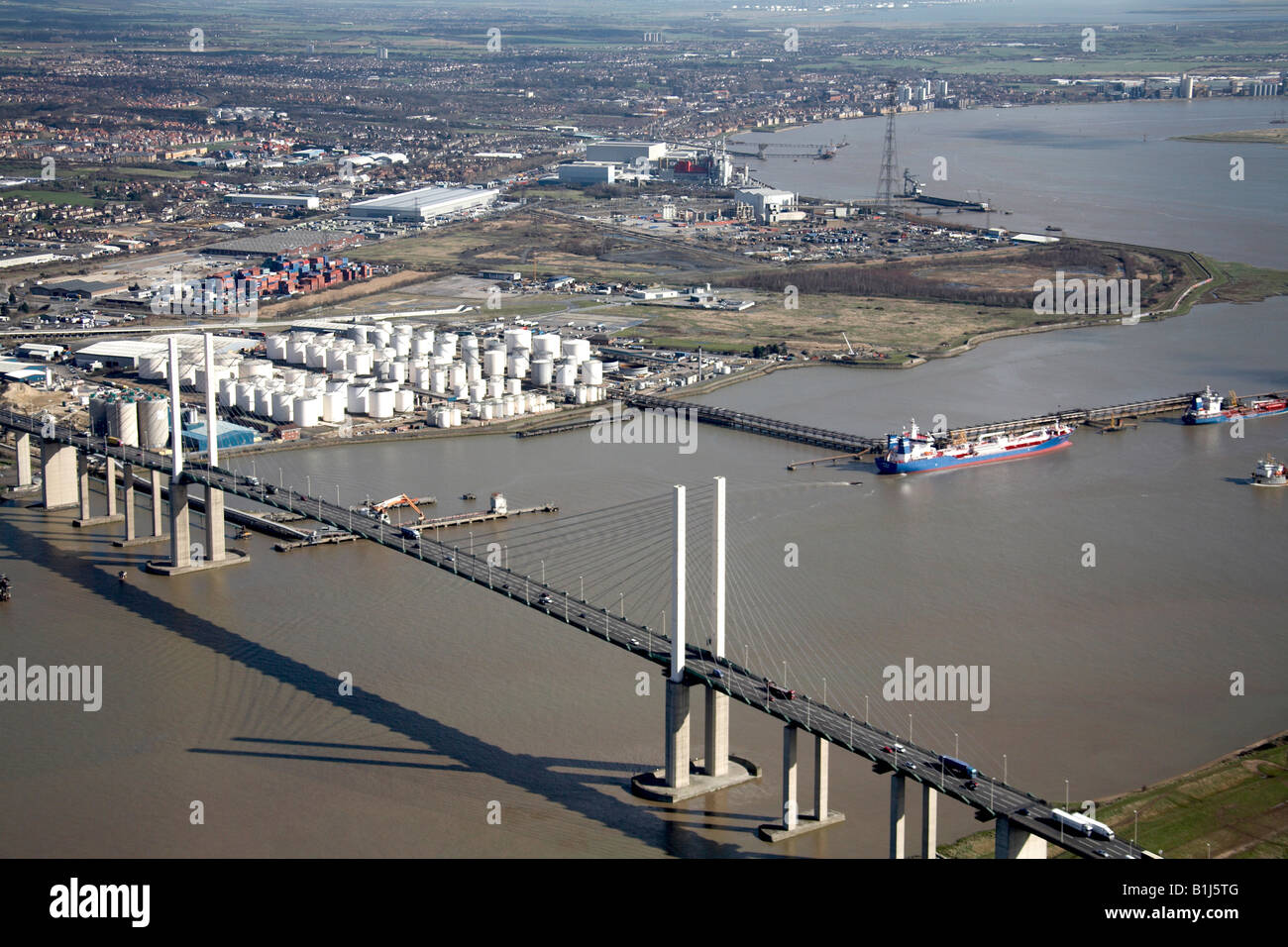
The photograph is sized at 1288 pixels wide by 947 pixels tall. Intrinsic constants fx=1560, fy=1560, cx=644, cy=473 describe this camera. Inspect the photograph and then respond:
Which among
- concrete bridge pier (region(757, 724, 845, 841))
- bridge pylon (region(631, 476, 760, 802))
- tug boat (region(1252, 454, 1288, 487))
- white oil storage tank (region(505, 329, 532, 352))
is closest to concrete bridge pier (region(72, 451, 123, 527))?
bridge pylon (region(631, 476, 760, 802))

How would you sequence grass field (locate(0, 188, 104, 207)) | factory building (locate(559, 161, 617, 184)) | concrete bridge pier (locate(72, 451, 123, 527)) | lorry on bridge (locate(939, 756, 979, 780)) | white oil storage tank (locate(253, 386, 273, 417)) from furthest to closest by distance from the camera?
1. factory building (locate(559, 161, 617, 184))
2. grass field (locate(0, 188, 104, 207))
3. white oil storage tank (locate(253, 386, 273, 417))
4. concrete bridge pier (locate(72, 451, 123, 527))
5. lorry on bridge (locate(939, 756, 979, 780))

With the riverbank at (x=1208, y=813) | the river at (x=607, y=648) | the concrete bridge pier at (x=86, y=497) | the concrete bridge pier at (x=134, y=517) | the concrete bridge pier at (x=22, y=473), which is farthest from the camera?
the concrete bridge pier at (x=22, y=473)

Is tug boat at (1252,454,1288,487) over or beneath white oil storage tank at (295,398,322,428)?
beneath

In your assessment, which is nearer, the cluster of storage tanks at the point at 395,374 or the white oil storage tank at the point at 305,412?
the white oil storage tank at the point at 305,412

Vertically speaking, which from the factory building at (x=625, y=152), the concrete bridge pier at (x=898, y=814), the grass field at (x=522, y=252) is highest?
the factory building at (x=625, y=152)

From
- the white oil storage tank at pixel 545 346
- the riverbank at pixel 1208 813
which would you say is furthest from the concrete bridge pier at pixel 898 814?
the white oil storage tank at pixel 545 346

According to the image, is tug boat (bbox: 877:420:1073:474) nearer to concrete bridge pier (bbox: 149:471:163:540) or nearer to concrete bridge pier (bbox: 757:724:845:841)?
concrete bridge pier (bbox: 149:471:163:540)

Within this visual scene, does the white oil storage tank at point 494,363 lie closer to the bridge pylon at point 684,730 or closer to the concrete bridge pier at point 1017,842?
the bridge pylon at point 684,730

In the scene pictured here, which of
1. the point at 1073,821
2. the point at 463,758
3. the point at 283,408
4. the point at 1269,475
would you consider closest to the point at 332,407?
the point at 283,408
